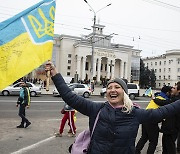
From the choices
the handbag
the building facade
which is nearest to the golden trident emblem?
the handbag

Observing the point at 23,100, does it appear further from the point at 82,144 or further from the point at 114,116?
the point at 114,116

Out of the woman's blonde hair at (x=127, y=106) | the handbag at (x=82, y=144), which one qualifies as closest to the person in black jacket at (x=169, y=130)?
the woman's blonde hair at (x=127, y=106)

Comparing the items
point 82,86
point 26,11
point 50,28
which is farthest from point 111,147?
point 82,86

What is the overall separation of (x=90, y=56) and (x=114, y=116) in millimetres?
72690

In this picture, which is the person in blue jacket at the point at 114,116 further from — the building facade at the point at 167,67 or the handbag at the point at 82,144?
the building facade at the point at 167,67

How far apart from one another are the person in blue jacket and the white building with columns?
67019mm

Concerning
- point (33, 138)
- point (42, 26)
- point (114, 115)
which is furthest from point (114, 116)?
point (33, 138)

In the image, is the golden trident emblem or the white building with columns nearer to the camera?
the golden trident emblem

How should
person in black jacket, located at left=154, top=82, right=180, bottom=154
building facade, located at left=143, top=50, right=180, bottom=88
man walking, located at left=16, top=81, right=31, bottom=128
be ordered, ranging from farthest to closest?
building facade, located at left=143, top=50, right=180, bottom=88 → man walking, located at left=16, top=81, right=31, bottom=128 → person in black jacket, located at left=154, top=82, right=180, bottom=154

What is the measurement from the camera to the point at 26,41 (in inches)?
145

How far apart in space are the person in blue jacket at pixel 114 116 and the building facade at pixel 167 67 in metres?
93.0

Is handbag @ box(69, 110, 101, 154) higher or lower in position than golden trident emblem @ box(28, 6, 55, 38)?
lower

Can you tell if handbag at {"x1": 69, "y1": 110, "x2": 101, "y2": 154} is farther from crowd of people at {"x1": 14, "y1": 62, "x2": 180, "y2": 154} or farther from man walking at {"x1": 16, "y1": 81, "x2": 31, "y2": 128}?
man walking at {"x1": 16, "y1": 81, "x2": 31, "y2": 128}

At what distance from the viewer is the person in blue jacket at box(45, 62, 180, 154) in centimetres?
267
